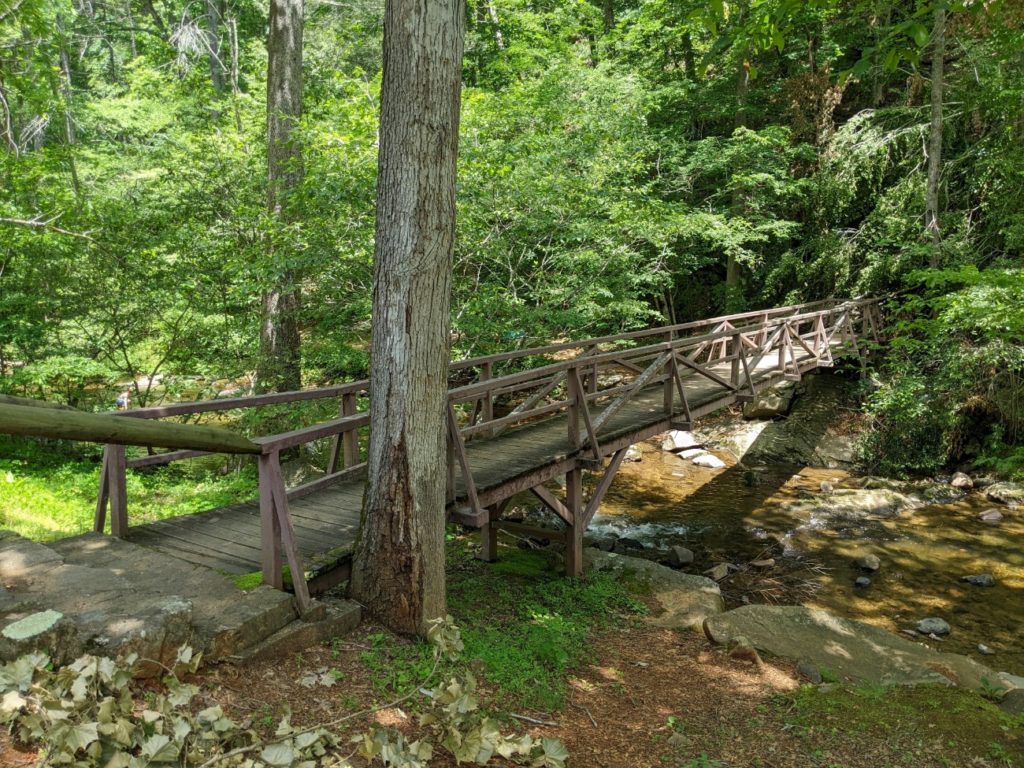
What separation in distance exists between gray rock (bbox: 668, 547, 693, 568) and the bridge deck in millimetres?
1772

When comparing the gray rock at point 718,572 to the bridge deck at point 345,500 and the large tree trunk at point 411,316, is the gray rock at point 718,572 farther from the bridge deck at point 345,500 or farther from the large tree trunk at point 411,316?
the large tree trunk at point 411,316

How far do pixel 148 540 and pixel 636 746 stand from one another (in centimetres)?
351

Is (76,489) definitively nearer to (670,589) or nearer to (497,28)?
(670,589)

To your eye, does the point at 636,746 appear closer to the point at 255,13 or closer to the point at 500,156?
the point at 500,156

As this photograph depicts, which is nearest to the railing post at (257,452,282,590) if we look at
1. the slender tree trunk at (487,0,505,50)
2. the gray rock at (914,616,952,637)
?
the gray rock at (914,616,952,637)

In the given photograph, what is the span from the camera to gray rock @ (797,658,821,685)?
16.2ft

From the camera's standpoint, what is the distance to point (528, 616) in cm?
564

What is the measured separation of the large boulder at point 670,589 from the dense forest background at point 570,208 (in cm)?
360

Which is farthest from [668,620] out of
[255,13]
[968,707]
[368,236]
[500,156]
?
[255,13]

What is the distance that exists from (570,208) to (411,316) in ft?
20.6

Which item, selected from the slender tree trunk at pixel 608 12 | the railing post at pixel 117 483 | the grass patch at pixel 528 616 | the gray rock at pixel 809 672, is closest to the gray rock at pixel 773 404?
the grass patch at pixel 528 616

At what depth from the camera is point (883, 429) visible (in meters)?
12.7

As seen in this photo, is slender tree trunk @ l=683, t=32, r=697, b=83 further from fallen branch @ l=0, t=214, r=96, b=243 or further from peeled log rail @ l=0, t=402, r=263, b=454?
peeled log rail @ l=0, t=402, r=263, b=454

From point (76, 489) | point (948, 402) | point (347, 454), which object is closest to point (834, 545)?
point (948, 402)
